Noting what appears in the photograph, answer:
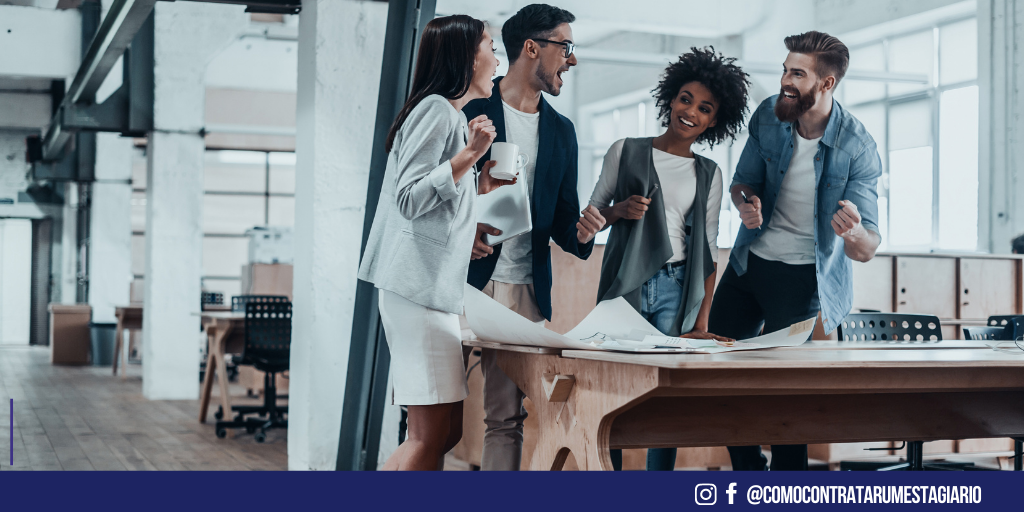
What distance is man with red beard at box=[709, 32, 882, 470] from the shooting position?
2500mm

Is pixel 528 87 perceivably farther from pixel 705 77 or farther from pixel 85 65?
pixel 85 65

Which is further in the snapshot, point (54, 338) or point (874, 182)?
point (54, 338)

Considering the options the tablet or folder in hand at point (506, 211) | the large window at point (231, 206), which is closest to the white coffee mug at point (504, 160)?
the tablet or folder in hand at point (506, 211)

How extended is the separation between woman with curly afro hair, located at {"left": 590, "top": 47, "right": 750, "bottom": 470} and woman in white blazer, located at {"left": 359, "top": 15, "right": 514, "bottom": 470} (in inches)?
23.8

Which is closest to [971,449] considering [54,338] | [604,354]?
[604,354]

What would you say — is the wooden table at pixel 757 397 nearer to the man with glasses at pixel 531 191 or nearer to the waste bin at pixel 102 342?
the man with glasses at pixel 531 191

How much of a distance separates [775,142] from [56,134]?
8553 millimetres

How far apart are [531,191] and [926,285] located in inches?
145

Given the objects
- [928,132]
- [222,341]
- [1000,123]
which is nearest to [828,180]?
[222,341]

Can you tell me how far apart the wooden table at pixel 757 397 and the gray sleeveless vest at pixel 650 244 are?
1.45ft

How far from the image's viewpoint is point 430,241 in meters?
1.92

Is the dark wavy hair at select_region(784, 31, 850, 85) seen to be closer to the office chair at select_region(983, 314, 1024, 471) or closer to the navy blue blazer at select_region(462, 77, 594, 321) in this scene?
the navy blue blazer at select_region(462, 77, 594, 321)

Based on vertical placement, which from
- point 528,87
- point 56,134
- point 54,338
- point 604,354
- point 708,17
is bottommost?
point 54,338

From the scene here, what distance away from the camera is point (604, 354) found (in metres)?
1.64
